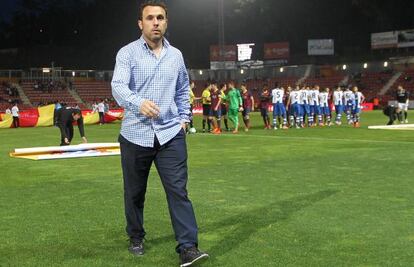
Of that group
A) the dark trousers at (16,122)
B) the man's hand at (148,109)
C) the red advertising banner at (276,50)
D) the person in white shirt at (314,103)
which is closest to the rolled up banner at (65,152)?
the man's hand at (148,109)

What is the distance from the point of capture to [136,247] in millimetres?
5547

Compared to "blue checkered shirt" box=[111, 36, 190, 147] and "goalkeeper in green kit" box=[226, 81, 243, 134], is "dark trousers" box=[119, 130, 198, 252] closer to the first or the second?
"blue checkered shirt" box=[111, 36, 190, 147]

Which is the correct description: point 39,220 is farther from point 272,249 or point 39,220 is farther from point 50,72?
point 50,72

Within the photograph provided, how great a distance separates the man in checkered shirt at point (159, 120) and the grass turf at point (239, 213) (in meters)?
0.40

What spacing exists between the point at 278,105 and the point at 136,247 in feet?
68.2

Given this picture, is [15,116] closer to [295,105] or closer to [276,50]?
[295,105]

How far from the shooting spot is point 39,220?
7203 mm

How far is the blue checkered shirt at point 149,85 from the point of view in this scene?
16.9ft

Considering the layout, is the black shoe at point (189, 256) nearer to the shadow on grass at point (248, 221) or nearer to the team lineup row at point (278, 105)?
the shadow on grass at point (248, 221)

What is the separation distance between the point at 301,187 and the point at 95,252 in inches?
168

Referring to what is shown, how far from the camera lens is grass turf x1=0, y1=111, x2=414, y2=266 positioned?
5492 millimetres

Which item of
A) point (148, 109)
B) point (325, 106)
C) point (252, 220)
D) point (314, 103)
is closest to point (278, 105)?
point (314, 103)

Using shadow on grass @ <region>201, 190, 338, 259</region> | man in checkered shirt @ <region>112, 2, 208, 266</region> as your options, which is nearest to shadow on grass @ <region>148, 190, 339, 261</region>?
shadow on grass @ <region>201, 190, 338, 259</region>

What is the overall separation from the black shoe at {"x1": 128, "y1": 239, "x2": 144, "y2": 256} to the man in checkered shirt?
0.52m
